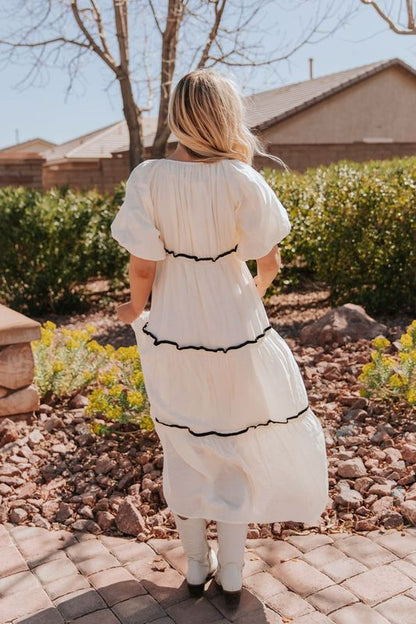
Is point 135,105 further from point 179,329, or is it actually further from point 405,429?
point 179,329

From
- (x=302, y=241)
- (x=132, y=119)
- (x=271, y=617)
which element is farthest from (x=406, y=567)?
(x=132, y=119)

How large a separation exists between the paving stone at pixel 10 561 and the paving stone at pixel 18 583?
32mm

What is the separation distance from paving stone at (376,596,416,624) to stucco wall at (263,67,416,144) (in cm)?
1691

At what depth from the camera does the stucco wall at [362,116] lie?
62.1 feet

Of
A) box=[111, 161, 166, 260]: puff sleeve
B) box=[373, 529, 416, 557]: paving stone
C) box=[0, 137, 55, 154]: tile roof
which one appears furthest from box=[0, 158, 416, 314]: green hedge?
box=[0, 137, 55, 154]: tile roof

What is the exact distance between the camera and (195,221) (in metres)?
2.29

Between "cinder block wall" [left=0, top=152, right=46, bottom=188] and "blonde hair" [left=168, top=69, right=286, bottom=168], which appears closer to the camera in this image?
"blonde hair" [left=168, top=69, right=286, bottom=168]

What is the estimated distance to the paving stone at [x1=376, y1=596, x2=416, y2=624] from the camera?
89.9 inches

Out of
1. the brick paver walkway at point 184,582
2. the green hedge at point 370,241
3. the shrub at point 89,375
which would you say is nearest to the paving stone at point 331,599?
the brick paver walkway at point 184,582

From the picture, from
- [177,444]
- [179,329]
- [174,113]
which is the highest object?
[174,113]

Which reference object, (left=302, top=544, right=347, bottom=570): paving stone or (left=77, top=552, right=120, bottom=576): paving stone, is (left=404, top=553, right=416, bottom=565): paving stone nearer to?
(left=302, top=544, right=347, bottom=570): paving stone

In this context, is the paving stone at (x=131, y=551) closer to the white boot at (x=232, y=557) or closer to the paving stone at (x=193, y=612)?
the paving stone at (x=193, y=612)

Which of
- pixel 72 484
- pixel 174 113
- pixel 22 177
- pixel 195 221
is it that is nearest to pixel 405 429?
pixel 72 484

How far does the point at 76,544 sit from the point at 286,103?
18306 mm
